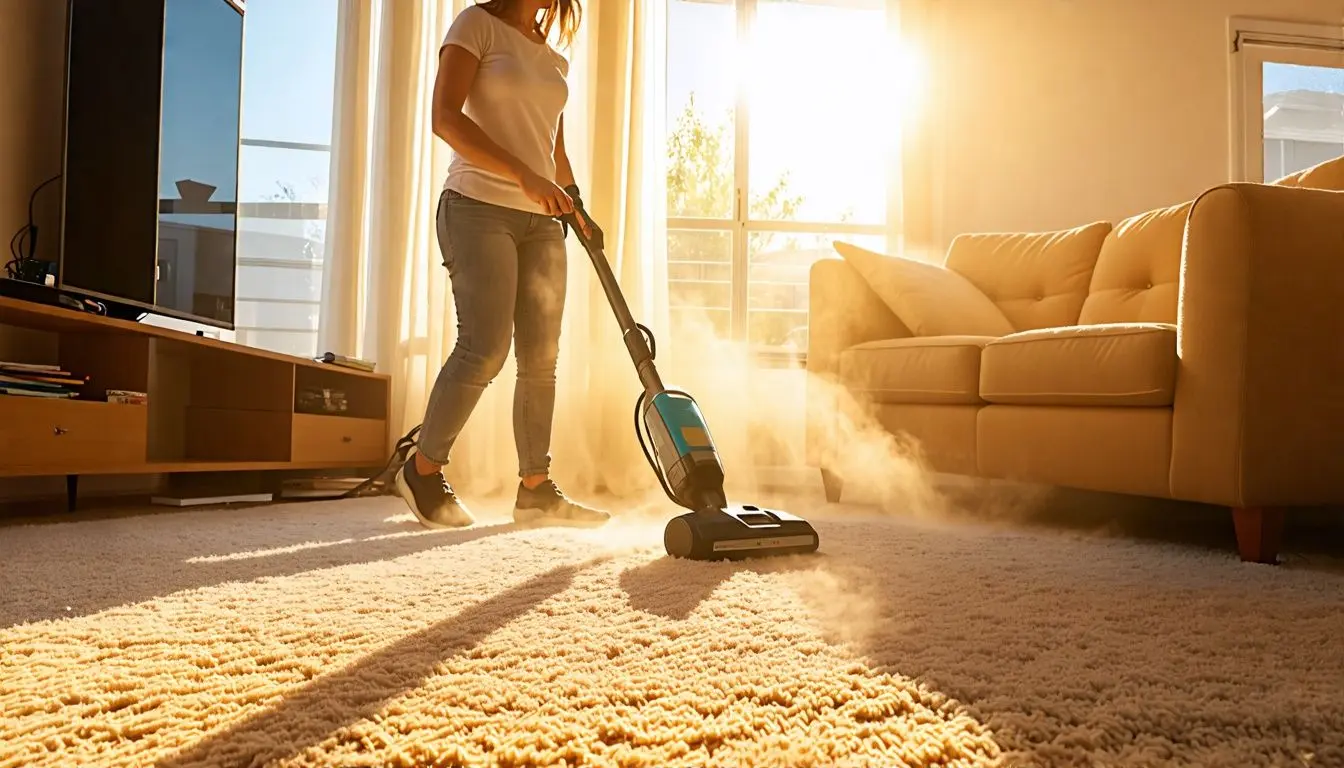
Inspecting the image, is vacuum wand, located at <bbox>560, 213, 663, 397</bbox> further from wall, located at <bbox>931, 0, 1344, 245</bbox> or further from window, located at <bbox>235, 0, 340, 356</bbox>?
wall, located at <bbox>931, 0, 1344, 245</bbox>

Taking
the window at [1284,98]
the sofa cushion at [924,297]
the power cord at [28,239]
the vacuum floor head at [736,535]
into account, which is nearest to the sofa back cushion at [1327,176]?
the sofa cushion at [924,297]

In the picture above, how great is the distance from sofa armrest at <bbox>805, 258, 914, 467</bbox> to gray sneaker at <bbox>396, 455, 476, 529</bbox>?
3.73ft

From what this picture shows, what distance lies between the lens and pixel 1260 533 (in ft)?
5.08

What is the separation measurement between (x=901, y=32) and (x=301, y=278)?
2.67 meters

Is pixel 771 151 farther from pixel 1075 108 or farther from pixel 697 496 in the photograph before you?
pixel 697 496

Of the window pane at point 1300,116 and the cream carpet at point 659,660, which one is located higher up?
the window pane at point 1300,116

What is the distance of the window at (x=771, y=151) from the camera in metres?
3.82

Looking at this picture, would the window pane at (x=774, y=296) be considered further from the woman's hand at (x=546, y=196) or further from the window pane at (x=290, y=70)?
the woman's hand at (x=546, y=196)

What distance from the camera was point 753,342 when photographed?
3855 mm

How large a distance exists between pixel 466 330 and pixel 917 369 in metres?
1.19

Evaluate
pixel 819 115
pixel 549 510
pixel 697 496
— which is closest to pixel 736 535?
pixel 697 496

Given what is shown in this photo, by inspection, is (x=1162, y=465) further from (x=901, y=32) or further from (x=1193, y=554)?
(x=901, y=32)

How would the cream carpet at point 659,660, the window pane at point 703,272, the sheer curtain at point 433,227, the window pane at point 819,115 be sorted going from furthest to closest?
the window pane at point 819,115 → the window pane at point 703,272 → the sheer curtain at point 433,227 → the cream carpet at point 659,660

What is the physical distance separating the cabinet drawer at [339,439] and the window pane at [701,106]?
5.13 ft
